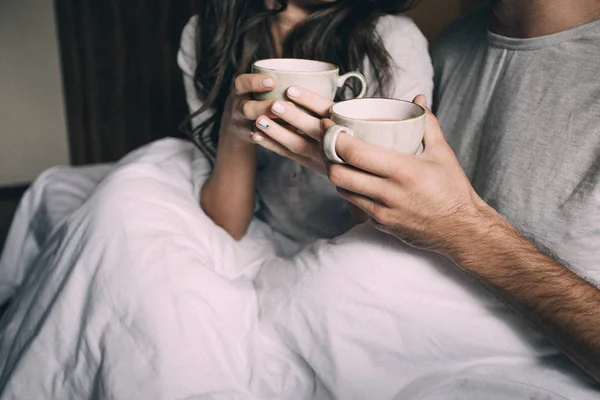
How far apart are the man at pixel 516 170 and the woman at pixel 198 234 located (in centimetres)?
12

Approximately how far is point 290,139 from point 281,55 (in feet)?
1.80

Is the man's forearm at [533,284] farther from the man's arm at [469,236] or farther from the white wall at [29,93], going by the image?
the white wall at [29,93]

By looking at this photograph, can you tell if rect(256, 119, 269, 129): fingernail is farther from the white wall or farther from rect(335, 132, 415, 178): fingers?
the white wall

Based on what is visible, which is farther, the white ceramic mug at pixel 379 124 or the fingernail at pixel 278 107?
the fingernail at pixel 278 107

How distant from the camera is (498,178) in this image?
0.99 m

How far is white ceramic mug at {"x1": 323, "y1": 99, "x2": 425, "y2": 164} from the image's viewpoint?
0.63m

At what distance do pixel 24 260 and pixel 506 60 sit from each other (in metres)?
1.21

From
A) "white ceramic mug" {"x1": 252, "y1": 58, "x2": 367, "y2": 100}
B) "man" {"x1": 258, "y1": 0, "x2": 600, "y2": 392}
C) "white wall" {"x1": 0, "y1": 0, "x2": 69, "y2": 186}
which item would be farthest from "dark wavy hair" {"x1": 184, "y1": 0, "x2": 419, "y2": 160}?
"white wall" {"x1": 0, "y1": 0, "x2": 69, "y2": 186}

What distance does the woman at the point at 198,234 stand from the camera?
30.9 inches

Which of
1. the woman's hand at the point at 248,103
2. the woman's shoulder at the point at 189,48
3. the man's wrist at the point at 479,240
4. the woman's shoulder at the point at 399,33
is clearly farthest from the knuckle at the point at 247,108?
the woman's shoulder at the point at 189,48

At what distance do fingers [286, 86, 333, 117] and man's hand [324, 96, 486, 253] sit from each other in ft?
0.23

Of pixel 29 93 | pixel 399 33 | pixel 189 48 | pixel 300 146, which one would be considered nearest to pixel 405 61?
pixel 399 33

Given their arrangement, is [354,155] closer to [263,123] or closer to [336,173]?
[336,173]

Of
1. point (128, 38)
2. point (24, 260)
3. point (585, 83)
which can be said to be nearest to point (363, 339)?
point (585, 83)
